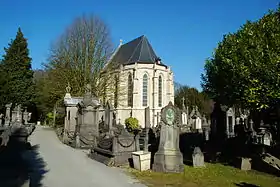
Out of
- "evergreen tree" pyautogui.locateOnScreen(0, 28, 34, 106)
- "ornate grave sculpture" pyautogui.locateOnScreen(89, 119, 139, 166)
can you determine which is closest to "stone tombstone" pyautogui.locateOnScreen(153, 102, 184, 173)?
"ornate grave sculpture" pyautogui.locateOnScreen(89, 119, 139, 166)

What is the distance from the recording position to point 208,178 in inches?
381

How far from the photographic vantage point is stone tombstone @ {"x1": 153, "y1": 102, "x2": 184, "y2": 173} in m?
10.4

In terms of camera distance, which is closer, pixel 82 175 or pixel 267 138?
pixel 82 175

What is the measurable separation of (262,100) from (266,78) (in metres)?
0.92

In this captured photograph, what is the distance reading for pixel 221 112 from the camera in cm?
1997

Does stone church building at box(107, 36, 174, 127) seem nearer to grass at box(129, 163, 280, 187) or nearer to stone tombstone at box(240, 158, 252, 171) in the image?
stone tombstone at box(240, 158, 252, 171)

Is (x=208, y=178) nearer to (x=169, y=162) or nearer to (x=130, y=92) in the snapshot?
(x=169, y=162)

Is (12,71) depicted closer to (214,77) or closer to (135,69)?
(135,69)

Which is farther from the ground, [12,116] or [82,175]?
[12,116]

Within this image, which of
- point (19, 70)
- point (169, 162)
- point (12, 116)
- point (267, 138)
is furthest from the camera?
point (19, 70)

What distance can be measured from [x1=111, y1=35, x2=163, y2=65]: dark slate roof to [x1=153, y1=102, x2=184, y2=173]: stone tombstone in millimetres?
40767

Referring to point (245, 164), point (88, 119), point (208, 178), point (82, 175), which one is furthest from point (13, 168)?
point (88, 119)

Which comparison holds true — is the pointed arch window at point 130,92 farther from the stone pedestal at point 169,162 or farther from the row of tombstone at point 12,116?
the stone pedestal at point 169,162

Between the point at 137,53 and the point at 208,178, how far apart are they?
45.5 m
